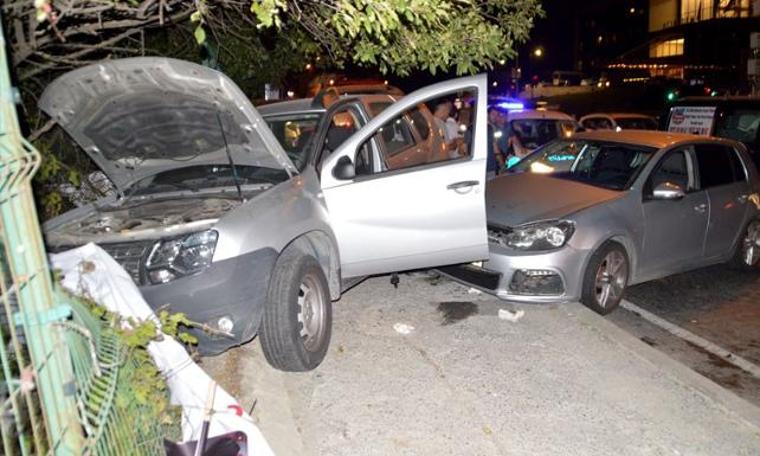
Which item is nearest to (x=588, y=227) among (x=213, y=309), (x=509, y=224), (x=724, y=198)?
(x=509, y=224)

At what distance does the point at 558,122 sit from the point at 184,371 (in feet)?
32.4

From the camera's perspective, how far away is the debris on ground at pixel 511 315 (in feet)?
18.3

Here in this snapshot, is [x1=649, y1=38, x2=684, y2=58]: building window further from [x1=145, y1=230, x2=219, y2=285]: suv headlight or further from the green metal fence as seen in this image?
the green metal fence

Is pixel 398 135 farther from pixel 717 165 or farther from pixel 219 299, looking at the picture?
pixel 717 165

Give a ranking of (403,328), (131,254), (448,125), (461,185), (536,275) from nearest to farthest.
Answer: (131,254) → (461,185) → (403,328) → (536,275) → (448,125)

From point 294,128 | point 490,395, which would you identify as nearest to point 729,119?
point 294,128

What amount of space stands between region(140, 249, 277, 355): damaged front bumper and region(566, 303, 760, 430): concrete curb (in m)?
3.02

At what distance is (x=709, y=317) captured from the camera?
6191 millimetres

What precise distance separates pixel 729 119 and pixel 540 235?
6344mm

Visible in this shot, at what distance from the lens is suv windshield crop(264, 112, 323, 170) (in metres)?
5.56

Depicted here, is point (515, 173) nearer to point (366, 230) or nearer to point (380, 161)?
point (380, 161)

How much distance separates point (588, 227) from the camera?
5.55m

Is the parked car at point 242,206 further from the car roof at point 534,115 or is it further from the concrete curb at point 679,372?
the car roof at point 534,115

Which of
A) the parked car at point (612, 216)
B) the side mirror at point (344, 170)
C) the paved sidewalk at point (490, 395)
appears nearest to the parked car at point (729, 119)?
the parked car at point (612, 216)
